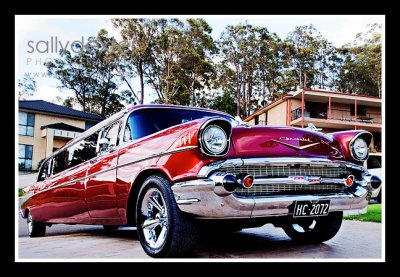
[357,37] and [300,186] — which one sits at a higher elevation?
[357,37]

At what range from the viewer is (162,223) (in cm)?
325

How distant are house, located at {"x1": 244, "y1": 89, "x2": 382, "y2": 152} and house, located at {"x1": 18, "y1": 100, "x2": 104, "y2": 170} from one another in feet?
7.50

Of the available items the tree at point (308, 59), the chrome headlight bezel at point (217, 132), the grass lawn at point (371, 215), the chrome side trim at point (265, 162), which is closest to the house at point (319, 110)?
the tree at point (308, 59)

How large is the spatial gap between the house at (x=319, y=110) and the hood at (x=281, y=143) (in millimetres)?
1818

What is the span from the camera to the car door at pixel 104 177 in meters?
3.89

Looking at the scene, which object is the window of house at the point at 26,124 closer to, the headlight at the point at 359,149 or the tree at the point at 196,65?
the tree at the point at 196,65

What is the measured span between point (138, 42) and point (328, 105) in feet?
9.22

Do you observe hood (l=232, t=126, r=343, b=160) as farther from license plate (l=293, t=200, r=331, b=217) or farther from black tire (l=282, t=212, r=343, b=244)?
black tire (l=282, t=212, r=343, b=244)

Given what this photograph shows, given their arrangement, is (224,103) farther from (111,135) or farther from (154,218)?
(154,218)

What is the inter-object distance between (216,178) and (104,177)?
1.46 m

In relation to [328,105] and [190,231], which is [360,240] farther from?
[328,105]
